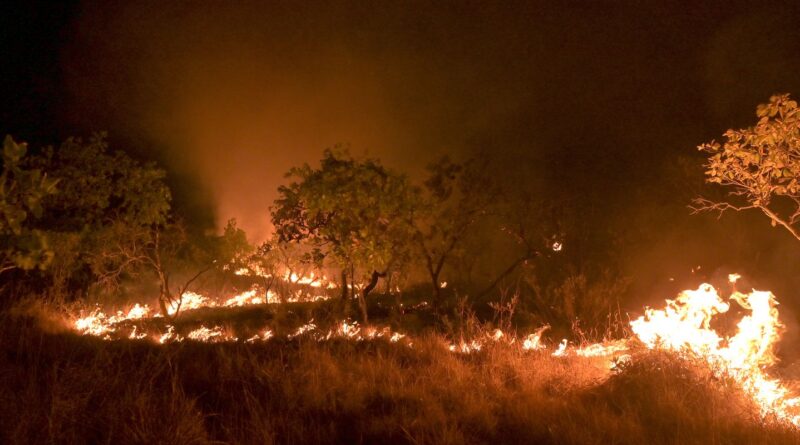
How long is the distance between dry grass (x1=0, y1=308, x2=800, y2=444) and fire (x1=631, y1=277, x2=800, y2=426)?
0.45 m

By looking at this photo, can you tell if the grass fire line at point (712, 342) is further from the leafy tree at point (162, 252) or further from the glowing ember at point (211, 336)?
the leafy tree at point (162, 252)

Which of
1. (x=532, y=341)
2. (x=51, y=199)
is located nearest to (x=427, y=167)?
(x=532, y=341)

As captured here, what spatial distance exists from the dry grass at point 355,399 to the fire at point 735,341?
446mm

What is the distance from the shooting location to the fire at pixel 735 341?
6.31 meters

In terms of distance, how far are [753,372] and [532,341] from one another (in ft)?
9.85

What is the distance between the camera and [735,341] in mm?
7227

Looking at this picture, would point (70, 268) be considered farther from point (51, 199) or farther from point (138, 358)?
point (138, 358)

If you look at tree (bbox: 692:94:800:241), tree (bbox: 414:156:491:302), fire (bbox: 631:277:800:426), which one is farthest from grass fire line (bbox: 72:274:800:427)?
tree (bbox: 414:156:491:302)

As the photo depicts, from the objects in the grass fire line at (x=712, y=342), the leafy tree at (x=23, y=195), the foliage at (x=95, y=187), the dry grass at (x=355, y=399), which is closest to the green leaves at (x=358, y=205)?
the grass fire line at (x=712, y=342)

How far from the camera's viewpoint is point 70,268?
13.4m

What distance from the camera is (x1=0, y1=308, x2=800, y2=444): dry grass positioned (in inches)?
184

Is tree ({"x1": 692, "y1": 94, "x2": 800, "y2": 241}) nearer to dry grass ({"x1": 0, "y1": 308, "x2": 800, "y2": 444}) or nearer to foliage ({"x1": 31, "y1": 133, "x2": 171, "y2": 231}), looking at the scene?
dry grass ({"x1": 0, "y1": 308, "x2": 800, "y2": 444})

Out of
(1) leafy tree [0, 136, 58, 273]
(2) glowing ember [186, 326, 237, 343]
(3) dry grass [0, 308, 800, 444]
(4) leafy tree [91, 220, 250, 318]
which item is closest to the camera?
(1) leafy tree [0, 136, 58, 273]

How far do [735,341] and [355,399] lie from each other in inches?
199
